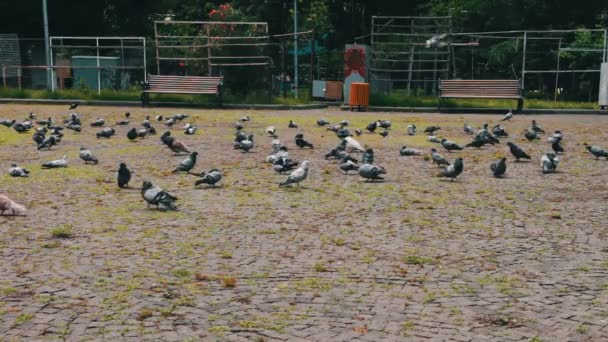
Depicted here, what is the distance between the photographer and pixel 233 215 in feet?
31.8

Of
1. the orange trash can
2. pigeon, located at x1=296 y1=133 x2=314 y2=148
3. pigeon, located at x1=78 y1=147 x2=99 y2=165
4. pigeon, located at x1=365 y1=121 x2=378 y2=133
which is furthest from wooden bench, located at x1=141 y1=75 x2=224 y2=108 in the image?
pigeon, located at x1=78 y1=147 x2=99 y2=165

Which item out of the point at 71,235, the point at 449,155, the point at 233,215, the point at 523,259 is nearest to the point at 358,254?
the point at 523,259

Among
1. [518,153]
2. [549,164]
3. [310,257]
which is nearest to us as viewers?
[310,257]

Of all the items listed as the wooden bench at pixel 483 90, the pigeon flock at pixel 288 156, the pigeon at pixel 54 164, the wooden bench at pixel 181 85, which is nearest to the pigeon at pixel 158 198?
the pigeon flock at pixel 288 156

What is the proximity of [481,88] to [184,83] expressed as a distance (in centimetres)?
1163

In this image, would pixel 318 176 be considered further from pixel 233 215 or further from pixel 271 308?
pixel 271 308

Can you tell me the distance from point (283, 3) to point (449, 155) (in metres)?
31.9

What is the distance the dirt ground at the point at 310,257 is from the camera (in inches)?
224

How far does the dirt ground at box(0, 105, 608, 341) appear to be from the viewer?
570 centimetres

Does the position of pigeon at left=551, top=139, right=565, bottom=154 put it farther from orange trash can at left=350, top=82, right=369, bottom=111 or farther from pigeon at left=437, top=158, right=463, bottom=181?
orange trash can at left=350, top=82, right=369, bottom=111

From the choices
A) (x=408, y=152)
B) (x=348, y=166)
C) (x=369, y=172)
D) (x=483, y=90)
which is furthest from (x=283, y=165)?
(x=483, y=90)

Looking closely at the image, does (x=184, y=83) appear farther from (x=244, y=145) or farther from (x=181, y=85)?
(x=244, y=145)

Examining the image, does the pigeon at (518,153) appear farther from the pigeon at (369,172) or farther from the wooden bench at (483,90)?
the wooden bench at (483,90)

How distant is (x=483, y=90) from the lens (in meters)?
29.8
